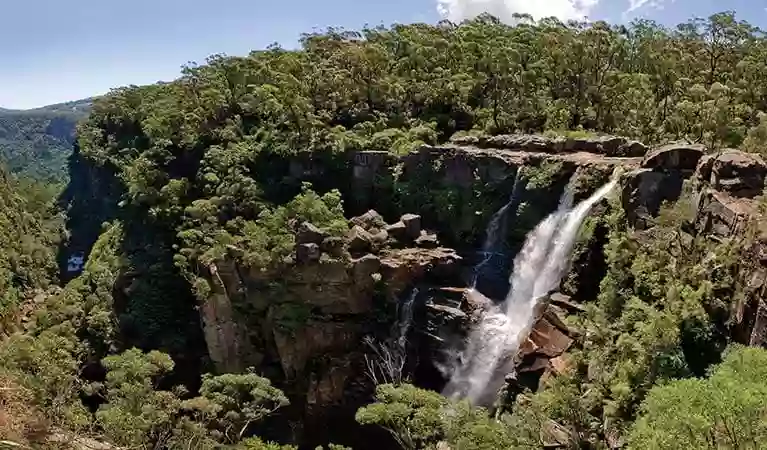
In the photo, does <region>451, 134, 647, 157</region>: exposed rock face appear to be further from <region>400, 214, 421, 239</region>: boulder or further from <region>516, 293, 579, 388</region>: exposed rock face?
<region>516, 293, 579, 388</region>: exposed rock face

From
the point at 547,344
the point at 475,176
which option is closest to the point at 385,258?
the point at 475,176

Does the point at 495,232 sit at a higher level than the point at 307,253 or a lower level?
higher

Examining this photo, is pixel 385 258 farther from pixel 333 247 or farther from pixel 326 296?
pixel 326 296

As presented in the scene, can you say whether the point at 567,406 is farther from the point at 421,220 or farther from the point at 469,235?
the point at 421,220

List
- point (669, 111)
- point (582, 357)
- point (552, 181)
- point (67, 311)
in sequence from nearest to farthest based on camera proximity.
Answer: point (582, 357) → point (552, 181) → point (669, 111) → point (67, 311)

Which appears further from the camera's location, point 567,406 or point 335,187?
point 335,187

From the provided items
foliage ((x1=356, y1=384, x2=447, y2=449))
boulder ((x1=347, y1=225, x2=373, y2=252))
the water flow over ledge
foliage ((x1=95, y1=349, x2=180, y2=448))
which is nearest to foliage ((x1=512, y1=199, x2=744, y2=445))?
foliage ((x1=356, y1=384, x2=447, y2=449))

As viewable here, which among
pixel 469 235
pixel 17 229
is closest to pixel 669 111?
pixel 469 235
